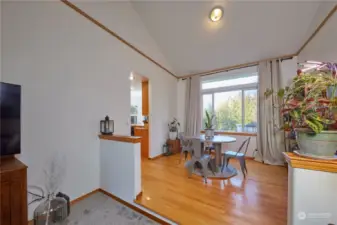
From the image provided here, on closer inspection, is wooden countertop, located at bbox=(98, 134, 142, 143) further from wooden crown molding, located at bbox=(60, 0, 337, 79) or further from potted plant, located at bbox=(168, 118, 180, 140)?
potted plant, located at bbox=(168, 118, 180, 140)

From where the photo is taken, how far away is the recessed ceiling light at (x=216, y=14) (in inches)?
125

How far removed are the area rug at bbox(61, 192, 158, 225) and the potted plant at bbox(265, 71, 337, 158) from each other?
5.85 feet

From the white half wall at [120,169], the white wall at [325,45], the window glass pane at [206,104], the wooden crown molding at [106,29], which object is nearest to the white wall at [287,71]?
the white wall at [325,45]

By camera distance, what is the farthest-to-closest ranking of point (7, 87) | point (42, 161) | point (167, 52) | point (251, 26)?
point (167, 52)
point (251, 26)
point (42, 161)
point (7, 87)

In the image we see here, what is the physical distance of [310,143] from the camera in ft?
3.47

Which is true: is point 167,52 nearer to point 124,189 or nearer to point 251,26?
point 251,26

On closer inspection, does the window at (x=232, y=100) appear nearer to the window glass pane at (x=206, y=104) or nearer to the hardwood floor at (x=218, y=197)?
the window glass pane at (x=206, y=104)

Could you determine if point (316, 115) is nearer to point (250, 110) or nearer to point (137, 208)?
point (137, 208)

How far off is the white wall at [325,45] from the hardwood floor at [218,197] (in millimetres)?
2205

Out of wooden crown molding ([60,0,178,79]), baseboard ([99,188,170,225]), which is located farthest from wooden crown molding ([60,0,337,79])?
baseboard ([99,188,170,225])

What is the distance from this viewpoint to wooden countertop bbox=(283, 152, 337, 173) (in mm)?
974

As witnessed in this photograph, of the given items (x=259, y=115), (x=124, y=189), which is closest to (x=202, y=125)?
(x=259, y=115)

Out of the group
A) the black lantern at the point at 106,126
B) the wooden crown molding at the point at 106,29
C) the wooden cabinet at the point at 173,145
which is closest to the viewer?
the wooden crown molding at the point at 106,29

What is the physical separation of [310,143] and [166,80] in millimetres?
4248
